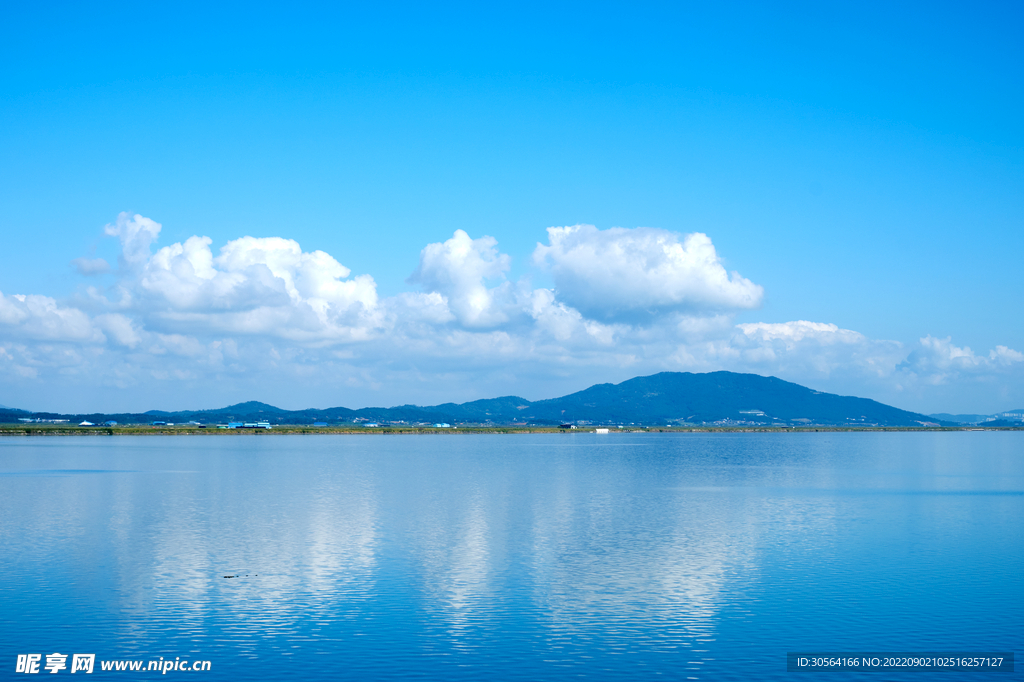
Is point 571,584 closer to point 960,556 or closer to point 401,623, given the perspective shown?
point 401,623

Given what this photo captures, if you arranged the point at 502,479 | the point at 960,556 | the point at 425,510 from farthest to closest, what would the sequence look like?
1. the point at 502,479
2. the point at 425,510
3. the point at 960,556

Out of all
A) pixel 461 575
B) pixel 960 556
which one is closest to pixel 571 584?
pixel 461 575

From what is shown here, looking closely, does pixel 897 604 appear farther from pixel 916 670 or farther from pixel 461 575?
pixel 461 575

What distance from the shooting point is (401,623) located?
2397cm

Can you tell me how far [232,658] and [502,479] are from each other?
54557 millimetres

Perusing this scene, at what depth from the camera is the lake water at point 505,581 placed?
2131 cm

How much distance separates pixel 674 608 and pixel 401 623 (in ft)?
29.1

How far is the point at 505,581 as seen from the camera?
29.7 m

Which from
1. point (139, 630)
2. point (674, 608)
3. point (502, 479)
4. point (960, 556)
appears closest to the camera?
point (139, 630)

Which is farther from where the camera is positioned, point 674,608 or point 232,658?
point 674,608

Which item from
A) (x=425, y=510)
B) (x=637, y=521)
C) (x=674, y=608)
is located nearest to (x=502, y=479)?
(x=425, y=510)

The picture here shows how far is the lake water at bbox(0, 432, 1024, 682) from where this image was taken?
21.3 metres

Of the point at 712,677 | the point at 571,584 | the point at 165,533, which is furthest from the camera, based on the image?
the point at 165,533

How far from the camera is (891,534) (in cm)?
4041
